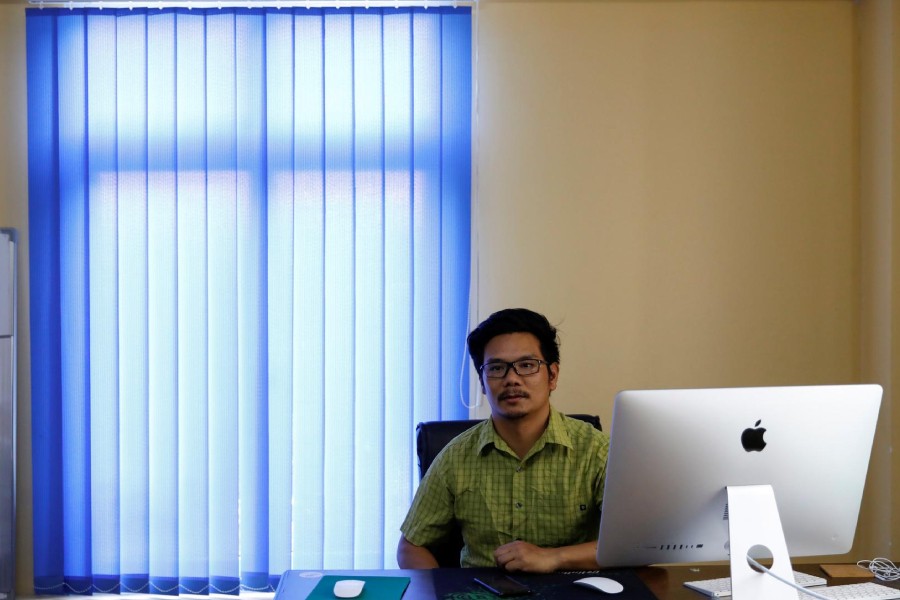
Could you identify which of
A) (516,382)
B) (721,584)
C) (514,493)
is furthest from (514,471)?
(721,584)

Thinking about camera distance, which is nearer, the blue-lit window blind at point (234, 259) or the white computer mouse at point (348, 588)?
the white computer mouse at point (348, 588)

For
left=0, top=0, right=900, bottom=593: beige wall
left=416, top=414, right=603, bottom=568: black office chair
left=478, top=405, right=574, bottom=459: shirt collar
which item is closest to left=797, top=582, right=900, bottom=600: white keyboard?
left=478, top=405, right=574, bottom=459: shirt collar

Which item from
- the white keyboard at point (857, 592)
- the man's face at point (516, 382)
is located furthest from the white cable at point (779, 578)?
the man's face at point (516, 382)

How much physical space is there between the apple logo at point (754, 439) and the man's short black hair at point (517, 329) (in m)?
0.70

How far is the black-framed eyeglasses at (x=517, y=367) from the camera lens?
6.68 feet

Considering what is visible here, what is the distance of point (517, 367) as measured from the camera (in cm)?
204

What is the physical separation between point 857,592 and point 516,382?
0.82 meters

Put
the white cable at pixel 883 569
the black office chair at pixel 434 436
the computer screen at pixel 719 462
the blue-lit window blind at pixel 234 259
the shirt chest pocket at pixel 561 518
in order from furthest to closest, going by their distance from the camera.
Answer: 1. the blue-lit window blind at pixel 234 259
2. the black office chair at pixel 434 436
3. the shirt chest pocket at pixel 561 518
4. the white cable at pixel 883 569
5. the computer screen at pixel 719 462

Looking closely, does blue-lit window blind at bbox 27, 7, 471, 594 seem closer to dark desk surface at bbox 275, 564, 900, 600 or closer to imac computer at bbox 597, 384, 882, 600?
dark desk surface at bbox 275, 564, 900, 600

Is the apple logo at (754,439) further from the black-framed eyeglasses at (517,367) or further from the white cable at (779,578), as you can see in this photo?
the black-framed eyeglasses at (517,367)

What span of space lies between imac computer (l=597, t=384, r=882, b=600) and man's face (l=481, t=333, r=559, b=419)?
53cm

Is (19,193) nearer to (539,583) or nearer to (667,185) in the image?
(667,185)

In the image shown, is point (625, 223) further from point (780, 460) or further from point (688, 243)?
point (780, 460)

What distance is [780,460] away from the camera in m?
1.46
